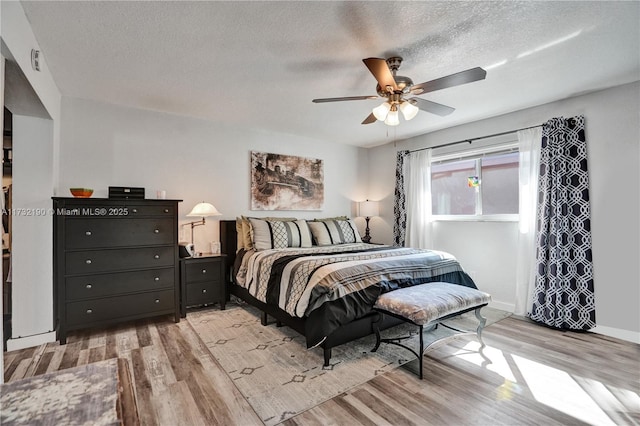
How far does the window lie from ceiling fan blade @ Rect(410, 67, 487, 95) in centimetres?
210

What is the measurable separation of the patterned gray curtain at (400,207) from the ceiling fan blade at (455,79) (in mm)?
2581

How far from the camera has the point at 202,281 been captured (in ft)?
11.4

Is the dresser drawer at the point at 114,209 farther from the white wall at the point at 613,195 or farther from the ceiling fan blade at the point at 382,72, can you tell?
the white wall at the point at 613,195

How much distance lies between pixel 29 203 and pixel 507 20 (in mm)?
3925

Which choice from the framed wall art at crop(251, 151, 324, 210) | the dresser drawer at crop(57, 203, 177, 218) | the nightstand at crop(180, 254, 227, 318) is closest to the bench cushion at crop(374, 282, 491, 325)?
the nightstand at crop(180, 254, 227, 318)

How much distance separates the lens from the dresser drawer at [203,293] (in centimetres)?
340

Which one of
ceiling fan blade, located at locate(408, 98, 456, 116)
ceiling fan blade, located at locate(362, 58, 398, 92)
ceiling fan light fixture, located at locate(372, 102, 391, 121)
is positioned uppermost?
ceiling fan blade, located at locate(362, 58, 398, 92)

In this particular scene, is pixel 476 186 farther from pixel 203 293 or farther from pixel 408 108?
pixel 203 293

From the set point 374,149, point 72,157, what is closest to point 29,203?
point 72,157

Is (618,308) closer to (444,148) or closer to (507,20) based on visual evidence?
(444,148)

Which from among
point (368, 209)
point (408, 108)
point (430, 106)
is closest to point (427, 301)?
point (408, 108)

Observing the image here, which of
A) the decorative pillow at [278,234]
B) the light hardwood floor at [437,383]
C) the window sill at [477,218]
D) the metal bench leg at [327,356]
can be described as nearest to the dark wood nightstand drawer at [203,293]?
the light hardwood floor at [437,383]

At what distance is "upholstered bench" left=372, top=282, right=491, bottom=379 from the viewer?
2.16m

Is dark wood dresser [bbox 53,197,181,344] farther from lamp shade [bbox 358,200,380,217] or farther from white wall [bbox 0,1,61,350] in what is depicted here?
lamp shade [bbox 358,200,380,217]
